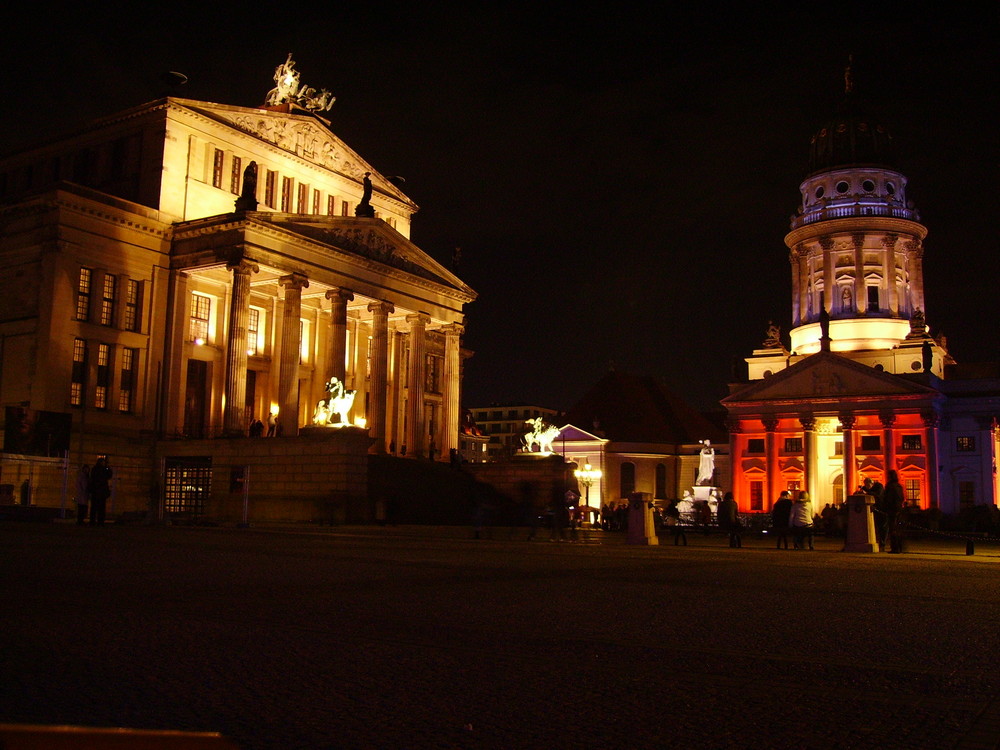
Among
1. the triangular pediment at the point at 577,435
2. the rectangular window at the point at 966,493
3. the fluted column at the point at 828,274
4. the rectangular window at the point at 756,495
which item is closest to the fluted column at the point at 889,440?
the rectangular window at the point at 966,493

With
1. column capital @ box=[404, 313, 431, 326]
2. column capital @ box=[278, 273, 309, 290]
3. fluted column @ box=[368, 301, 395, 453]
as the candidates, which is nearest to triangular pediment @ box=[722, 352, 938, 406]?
column capital @ box=[404, 313, 431, 326]

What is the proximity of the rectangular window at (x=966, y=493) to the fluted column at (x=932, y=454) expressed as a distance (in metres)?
2.51

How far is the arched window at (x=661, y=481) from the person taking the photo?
92438 mm

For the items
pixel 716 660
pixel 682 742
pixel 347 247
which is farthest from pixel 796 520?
pixel 347 247

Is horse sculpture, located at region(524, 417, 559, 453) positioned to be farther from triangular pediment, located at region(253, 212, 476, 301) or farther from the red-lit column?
the red-lit column

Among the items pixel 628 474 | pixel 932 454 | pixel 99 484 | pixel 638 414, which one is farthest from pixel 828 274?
pixel 99 484

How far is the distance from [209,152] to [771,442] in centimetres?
5639

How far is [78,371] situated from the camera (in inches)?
1711

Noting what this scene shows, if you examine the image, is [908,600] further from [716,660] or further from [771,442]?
[771,442]

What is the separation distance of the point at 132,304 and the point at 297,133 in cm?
1453

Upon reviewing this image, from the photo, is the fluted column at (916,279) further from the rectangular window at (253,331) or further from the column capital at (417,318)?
the rectangular window at (253,331)

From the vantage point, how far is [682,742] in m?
5.12

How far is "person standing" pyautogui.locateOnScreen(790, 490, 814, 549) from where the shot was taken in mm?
28844

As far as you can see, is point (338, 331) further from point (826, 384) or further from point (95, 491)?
point (826, 384)
